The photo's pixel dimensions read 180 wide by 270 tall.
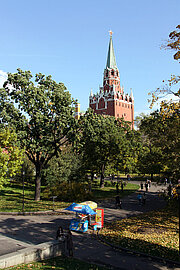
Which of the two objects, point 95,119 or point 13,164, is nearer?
point 13,164

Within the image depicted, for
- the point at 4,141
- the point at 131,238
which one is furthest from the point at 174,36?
the point at 4,141

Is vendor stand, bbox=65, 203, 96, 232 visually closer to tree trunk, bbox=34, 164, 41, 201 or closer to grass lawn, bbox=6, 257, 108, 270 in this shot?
grass lawn, bbox=6, 257, 108, 270

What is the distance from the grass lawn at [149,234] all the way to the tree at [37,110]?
11521 millimetres

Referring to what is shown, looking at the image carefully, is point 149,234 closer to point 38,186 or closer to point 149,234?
point 149,234

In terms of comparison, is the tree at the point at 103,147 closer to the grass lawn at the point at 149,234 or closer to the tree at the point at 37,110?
the tree at the point at 37,110

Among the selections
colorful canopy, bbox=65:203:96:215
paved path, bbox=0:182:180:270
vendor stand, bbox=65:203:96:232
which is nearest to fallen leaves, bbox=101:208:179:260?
paved path, bbox=0:182:180:270

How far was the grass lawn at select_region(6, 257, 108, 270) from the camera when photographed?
9359 millimetres

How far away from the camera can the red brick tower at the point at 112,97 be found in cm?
10612

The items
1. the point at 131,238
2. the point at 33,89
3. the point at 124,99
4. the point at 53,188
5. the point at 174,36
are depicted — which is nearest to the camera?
the point at 174,36

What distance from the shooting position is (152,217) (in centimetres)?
1936

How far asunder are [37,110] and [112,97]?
8459cm

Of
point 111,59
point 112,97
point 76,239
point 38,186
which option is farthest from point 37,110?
point 111,59

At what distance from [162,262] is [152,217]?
862 cm

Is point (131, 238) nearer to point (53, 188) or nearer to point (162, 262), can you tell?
point (162, 262)
